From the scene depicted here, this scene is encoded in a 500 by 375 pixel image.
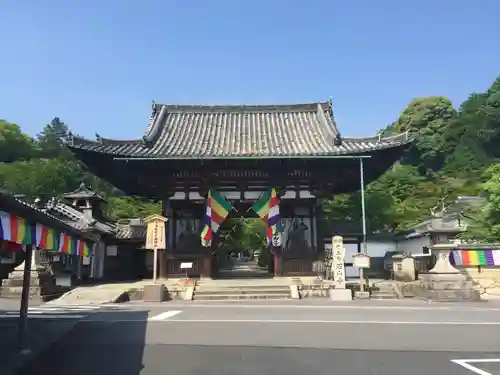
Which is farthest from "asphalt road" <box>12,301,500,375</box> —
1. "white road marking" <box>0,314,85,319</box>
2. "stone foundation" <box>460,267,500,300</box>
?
"stone foundation" <box>460,267,500,300</box>

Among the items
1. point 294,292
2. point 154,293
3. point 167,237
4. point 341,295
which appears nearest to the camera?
point 341,295

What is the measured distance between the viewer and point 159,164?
1969 cm

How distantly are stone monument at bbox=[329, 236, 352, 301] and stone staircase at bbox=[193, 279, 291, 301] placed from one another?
181cm

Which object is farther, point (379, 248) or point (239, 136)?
point (379, 248)

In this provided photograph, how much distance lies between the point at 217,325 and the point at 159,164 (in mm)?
11330

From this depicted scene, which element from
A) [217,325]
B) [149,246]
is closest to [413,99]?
[149,246]

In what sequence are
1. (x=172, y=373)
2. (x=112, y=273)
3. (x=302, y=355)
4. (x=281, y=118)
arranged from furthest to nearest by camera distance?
(x=112, y=273), (x=281, y=118), (x=302, y=355), (x=172, y=373)

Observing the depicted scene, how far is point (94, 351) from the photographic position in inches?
283

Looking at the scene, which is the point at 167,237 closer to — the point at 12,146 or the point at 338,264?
the point at 338,264

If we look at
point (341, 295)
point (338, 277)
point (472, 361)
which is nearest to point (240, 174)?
point (338, 277)

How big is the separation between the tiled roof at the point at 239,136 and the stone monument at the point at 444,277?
4163 mm

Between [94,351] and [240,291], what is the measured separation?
400 inches

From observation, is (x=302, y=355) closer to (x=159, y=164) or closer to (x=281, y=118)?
(x=159, y=164)

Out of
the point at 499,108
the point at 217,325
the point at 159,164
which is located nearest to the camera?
the point at 217,325
